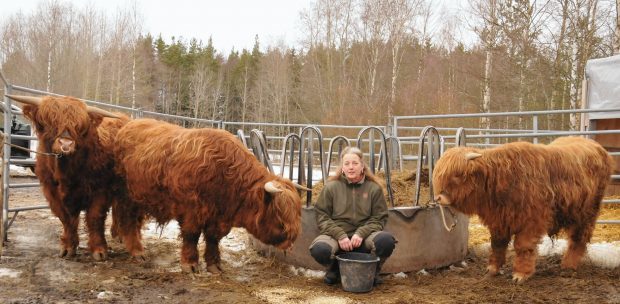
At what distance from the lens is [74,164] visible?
4.80 metres

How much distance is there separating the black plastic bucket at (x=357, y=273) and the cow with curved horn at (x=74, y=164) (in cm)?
221

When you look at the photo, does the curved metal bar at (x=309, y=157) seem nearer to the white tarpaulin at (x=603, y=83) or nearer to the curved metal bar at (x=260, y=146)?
the curved metal bar at (x=260, y=146)

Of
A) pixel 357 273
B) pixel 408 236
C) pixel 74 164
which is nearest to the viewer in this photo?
pixel 357 273

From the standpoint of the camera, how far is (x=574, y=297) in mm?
4160

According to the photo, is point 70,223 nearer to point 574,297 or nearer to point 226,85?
point 574,297

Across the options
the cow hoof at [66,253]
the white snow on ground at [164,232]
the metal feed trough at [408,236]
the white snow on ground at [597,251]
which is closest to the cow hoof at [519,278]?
the white snow on ground at [597,251]

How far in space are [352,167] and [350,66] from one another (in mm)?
22844

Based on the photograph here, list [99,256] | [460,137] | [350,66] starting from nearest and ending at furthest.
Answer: [99,256] < [460,137] < [350,66]

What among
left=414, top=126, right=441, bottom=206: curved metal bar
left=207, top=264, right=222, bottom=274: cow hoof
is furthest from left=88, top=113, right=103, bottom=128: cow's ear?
left=414, top=126, right=441, bottom=206: curved metal bar

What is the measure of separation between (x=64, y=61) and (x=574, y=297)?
100 ft

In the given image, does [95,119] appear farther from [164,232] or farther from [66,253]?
[164,232]

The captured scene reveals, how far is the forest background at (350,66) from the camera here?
16219 mm

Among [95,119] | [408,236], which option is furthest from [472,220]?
[95,119]

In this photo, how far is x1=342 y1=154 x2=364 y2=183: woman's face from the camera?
14.9ft
